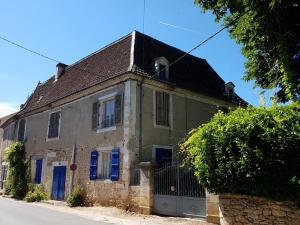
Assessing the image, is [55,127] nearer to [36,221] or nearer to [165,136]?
[165,136]

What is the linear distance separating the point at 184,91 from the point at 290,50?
7681mm

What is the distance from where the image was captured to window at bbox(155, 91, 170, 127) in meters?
15.8

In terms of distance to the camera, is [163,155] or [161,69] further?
[161,69]

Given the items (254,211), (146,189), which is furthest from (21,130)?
(254,211)

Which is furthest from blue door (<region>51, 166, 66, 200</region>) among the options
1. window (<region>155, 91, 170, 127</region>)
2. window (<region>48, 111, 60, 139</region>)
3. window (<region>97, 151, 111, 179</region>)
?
window (<region>155, 91, 170, 127</region>)

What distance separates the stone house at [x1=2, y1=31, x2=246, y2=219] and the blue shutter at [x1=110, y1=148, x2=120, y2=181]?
0.14 ft

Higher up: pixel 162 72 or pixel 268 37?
pixel 162 72

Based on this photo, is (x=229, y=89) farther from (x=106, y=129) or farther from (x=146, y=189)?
(x=146, y=189)

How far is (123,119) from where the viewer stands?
48.7 ft

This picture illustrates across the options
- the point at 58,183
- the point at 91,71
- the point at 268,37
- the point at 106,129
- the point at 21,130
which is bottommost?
the point at 58,183

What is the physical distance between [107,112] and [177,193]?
6.12 meters

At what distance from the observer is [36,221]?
34.4 feet

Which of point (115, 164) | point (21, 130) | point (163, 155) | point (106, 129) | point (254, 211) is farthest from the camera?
point (21, 130)

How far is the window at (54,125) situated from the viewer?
1993 centimetres
